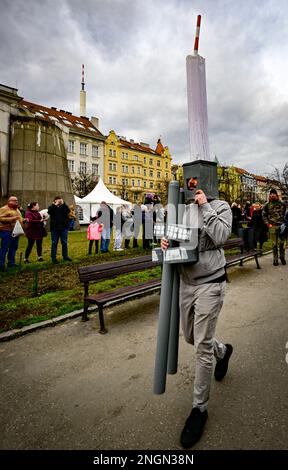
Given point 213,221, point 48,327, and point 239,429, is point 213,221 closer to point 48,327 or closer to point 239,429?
point 239,429

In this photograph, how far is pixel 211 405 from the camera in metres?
2.37

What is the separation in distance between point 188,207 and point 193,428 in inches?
66.8

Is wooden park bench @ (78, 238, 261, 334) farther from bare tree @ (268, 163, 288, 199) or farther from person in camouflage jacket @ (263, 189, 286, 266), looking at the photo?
bare tree @ (268, 163, 288, 199)

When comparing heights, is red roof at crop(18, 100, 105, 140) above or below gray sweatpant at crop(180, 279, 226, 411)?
above

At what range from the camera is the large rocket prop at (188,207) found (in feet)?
6.70

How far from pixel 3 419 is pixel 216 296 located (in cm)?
212

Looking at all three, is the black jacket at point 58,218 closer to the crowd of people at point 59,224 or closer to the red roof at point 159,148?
the crowd of people at point 59,224

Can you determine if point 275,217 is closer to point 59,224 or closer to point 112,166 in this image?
point 59,224

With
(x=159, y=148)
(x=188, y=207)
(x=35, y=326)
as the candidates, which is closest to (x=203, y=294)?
(x=188, y=207)

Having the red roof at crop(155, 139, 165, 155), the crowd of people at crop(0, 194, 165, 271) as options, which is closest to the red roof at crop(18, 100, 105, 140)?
the red roof at crop(155, 139, 165, 155)

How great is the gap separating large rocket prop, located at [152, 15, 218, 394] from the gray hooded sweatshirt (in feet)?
0.16

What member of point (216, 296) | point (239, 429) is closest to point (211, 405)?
point (239, 429)

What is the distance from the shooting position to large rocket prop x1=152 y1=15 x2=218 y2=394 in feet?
6.70

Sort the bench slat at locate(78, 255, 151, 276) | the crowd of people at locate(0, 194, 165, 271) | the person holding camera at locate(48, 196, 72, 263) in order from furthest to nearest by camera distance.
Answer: the person holding camera at locate(48, 196, 72, 263) < the crowd of people at locate(0, 194, 165, 271) < the bench slat at locate(78, 255, 151, 276)
